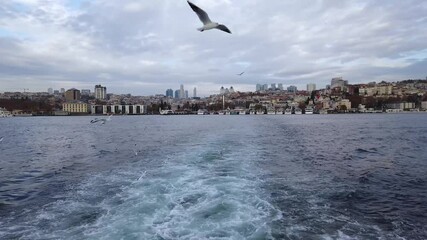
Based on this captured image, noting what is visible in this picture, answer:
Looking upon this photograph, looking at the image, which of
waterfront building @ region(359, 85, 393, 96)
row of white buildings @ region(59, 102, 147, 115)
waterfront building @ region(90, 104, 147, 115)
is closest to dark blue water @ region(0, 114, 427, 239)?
row of white buildings @ region(59, 102, 147, 115)

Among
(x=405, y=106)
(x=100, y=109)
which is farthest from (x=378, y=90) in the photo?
(x=100, y=109)

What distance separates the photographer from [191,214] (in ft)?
25.6

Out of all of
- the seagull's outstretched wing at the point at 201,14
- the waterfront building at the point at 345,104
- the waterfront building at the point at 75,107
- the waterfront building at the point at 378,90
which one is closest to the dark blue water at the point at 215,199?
the seagull's outstretched wing at the point at 201,14

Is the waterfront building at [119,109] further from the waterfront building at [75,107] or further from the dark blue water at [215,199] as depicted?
the dark blue water at [215,199]

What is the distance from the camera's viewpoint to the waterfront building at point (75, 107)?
531ft

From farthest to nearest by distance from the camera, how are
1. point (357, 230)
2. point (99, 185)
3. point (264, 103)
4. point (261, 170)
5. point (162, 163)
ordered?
point (264, 103)
point (162, 163)
point (261, 170)
point (99, 185)
point (357, 230)

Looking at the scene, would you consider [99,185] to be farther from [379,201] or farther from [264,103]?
[264,103]

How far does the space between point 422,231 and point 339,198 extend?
7.99 feet

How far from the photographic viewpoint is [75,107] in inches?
6491

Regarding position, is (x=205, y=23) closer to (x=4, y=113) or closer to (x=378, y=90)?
(x=4, y=113)

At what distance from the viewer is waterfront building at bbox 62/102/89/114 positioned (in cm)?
16175

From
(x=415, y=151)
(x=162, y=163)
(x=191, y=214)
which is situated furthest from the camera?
(x=415, y=151)

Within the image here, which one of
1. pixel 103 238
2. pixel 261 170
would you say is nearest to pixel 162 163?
pixel 261 170

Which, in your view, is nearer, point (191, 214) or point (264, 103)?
point (191, 214)
